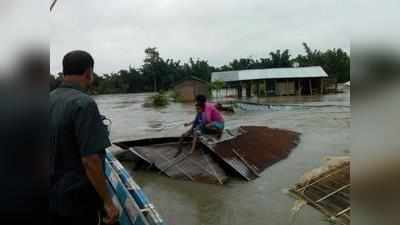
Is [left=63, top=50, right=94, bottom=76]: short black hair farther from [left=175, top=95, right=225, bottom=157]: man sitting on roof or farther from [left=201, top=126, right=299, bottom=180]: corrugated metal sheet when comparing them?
[left=175, top=95, right=225, bottom=157]: man sitting on roof

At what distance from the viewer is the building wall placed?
35.3 m

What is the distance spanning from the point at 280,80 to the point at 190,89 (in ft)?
29.8

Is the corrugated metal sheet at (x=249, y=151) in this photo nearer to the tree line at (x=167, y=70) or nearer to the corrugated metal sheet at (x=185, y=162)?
the corrugated metal sheet at (x=185, y=162)

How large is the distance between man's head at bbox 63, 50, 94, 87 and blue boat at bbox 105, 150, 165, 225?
152cm

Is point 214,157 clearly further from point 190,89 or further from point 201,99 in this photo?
point 190,89

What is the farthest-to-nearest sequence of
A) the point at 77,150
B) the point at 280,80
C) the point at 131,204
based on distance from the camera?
1. the point at 280,80
2. the point at 131,204
3. the point at 77,150

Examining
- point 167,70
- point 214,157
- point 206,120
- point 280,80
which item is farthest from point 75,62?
point 167,70

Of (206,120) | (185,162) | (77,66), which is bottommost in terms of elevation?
(185,162)

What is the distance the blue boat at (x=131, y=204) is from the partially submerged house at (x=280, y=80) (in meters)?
30.6

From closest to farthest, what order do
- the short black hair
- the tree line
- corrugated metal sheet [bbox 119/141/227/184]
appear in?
the short black hair → corrugated metal sheet [bbox 119/141/227/184] → the tree line

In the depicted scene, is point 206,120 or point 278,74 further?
point 278,74

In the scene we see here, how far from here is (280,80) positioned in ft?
116

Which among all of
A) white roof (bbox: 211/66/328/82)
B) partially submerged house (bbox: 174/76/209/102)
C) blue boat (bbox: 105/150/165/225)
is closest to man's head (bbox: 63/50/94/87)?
blue boat (bbox: 105/150/165/225)

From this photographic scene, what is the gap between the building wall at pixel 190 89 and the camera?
3531cm
